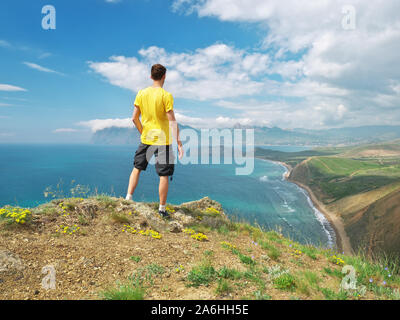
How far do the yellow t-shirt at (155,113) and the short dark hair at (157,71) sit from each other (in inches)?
13.3

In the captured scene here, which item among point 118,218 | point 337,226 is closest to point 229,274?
point 118,218

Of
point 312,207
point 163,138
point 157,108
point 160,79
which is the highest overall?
point 160,79

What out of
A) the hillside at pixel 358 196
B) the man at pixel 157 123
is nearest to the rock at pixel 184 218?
the man at pixel 157 123

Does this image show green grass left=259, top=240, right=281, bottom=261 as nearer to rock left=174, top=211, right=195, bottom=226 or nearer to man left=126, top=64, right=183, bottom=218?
rock left=174, top=211, right=195, bottom=226

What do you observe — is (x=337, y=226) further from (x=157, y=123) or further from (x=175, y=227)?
(x=157, y=123)

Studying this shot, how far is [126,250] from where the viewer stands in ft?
14.1

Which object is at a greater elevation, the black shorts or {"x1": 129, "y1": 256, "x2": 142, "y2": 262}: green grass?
the black shorts

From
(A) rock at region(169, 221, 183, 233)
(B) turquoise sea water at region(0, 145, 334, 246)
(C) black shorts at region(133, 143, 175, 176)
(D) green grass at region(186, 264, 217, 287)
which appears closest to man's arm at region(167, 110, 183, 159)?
(C) black shorts at region(133, 143, 175, 176)

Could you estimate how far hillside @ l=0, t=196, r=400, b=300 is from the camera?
3111mm

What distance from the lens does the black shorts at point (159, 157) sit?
5.55m

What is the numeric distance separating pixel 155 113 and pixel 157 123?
0.88 ft
